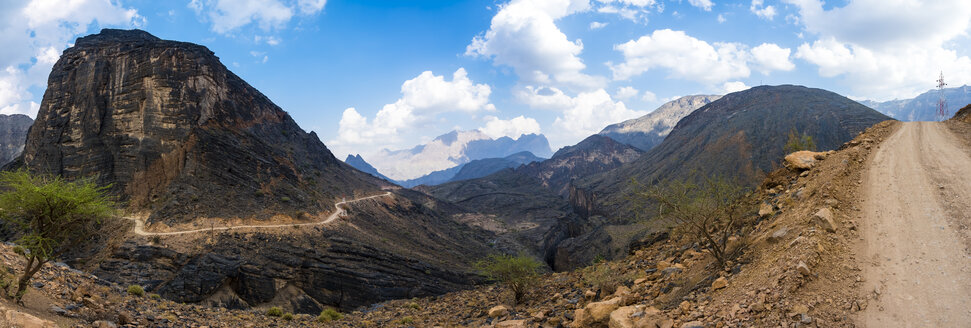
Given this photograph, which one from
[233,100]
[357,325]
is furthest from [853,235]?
[233,100]

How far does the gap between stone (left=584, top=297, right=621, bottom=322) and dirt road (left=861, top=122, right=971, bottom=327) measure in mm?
4229

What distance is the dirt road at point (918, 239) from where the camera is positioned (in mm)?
5875

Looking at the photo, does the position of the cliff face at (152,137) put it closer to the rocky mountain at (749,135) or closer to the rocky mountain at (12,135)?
the rocky mountain at (749,135)

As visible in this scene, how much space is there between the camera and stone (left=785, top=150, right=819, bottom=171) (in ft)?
42.0

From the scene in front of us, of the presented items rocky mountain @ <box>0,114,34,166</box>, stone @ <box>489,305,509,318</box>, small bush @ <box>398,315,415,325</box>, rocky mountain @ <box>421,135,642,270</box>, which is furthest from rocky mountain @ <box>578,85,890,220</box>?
rocky mountain @ <box>0,114,34,166</box>

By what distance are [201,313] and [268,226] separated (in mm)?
22712

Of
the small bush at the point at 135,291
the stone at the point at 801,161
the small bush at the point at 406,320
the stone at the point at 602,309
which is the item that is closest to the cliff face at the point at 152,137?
the small bush at the point at 135,291

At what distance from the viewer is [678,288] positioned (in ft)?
30.2

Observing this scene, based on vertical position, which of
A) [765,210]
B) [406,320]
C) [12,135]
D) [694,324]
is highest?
[12,135]

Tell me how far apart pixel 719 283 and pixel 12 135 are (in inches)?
6347

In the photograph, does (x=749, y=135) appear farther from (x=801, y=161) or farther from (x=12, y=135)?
(x=12, y=135)

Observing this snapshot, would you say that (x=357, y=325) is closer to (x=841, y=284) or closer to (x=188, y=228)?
(x=841, y=284)

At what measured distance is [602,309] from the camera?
8.97m

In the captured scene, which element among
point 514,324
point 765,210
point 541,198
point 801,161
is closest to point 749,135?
point 541,198
